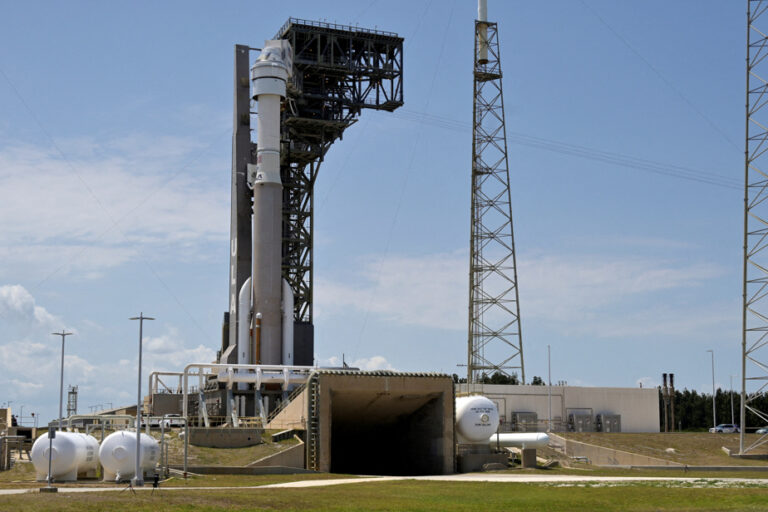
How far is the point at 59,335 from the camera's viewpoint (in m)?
44.8

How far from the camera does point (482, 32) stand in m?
79.6

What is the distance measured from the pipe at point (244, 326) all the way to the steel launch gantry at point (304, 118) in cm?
593

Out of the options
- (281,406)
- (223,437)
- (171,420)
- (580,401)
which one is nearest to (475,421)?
(281,406)

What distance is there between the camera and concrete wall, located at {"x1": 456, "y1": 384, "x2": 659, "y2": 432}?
248ft

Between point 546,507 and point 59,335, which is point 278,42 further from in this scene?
point 546,507

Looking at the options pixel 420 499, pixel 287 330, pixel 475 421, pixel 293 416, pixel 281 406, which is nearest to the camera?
pixel 420 499

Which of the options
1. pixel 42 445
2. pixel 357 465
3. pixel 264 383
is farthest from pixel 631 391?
pixel 42 445

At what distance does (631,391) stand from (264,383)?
3194 centimetres

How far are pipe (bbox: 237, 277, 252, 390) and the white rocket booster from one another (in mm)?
158

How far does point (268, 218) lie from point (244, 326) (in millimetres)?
8807

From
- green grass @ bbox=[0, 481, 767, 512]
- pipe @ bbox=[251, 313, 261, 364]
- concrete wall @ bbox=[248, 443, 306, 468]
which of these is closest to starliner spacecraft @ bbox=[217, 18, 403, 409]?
pipe @ bbox=[251, 313, 261, 364]

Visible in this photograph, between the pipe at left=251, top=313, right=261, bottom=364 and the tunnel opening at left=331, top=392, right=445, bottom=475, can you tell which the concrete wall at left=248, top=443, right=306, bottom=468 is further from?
the pipe at left=251, top=313, right=261, bottom=364

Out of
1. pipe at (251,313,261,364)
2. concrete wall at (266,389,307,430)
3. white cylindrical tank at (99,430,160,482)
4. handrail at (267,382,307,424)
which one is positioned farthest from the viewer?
pipe at (251,313,261,364)

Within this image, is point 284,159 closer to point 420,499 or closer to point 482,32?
point 482,32
